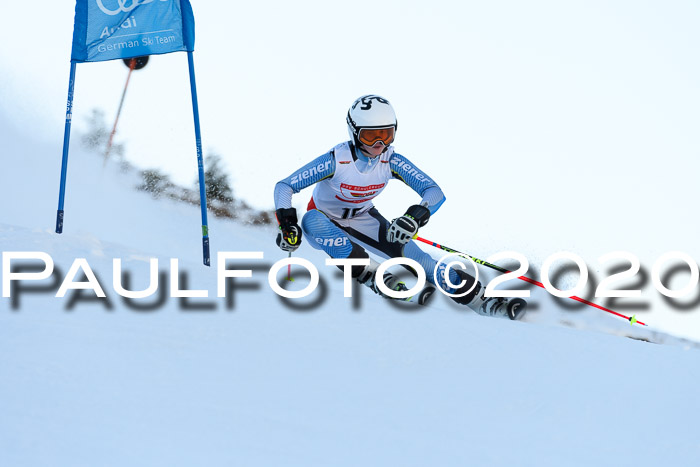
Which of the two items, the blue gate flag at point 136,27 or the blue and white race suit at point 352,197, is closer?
the blue and white race suit at point 352,197

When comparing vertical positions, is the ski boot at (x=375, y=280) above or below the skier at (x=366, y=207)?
below

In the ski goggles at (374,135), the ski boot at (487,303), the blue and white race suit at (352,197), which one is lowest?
the ski boot at (487,303)

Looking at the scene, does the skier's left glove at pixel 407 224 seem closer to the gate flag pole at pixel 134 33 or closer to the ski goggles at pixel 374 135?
the ski goggles at pixel 374 135

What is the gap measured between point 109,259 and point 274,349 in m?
2.44

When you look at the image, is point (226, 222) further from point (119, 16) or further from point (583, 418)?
point (583, 418)

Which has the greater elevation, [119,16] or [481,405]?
[119,16]

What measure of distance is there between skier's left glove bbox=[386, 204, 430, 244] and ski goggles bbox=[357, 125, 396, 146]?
22.6 inches

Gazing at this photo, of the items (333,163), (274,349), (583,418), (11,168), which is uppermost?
(11,168)

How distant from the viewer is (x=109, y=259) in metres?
5.16

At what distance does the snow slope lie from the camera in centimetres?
222

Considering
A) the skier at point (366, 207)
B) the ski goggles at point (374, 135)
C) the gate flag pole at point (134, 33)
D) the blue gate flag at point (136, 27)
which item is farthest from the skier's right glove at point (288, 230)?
the blue gate flag at point (136, 27)

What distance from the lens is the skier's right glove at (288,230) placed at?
529 cm

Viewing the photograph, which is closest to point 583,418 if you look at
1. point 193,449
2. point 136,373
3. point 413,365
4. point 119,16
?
point 413,365

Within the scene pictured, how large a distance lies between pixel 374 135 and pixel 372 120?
12cm
